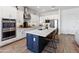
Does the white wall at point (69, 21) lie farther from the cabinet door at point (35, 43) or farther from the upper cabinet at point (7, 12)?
the cabinet door at point (35, 43)

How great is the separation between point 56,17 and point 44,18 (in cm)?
150

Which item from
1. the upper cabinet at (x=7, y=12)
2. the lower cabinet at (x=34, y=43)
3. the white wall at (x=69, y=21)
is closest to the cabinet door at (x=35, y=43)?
the lower cabinet at (x=34, y=43)

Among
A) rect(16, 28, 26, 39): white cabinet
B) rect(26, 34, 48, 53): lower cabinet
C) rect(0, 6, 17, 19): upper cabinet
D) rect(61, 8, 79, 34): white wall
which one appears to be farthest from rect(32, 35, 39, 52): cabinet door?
rect(61, 8, 79, 34): white wall

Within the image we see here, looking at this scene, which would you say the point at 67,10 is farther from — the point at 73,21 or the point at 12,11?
the point at 12,11

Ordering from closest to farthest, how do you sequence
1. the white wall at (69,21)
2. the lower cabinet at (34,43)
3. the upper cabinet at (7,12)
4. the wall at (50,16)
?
the lower cabinet at (34,43) < the upper cabinet at (7,12) < the white wall at (69,21) < the wall at (50,16)

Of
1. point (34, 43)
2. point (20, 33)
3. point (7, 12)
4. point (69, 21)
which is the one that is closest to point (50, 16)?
point (69, 21)

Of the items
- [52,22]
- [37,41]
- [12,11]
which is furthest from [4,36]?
[52,22]

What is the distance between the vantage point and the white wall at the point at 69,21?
29.5 feet

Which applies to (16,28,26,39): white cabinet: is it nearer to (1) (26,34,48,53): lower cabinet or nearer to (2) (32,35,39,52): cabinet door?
(1) (26,34,48,53): lower cabinet

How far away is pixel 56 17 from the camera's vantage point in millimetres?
9766

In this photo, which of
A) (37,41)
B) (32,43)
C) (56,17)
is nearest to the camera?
(37,41)

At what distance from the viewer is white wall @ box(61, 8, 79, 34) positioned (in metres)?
8.99

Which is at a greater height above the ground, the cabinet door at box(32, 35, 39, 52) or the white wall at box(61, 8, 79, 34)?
the white wall at box(61, 8, 79, 34)

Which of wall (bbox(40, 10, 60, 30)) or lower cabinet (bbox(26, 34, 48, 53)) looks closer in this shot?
lower cabinet (bbox(26, 34, 48, 53))
